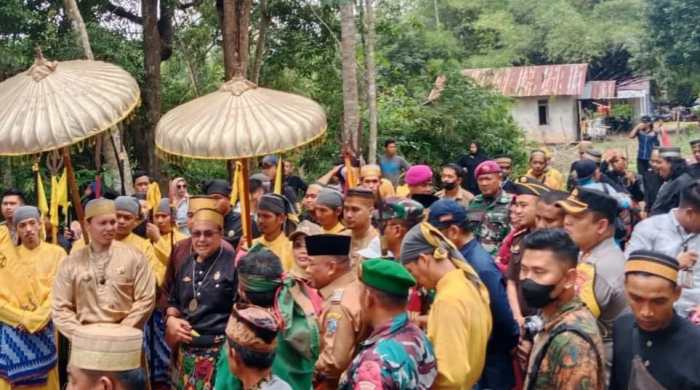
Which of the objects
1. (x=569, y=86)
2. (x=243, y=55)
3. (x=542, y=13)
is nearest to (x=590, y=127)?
(x=569, y=86)

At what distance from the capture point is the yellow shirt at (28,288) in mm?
6363

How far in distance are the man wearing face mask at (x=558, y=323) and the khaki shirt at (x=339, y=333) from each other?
2.76 ft

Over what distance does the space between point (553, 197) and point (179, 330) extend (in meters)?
2.59

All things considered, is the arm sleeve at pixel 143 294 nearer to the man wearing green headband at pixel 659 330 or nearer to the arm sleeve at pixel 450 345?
the arm sleeve at pixel 450 345

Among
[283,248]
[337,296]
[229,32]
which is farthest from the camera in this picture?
[229,32]

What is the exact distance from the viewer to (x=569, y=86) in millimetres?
32250

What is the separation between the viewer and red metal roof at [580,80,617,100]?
3350 centimetres

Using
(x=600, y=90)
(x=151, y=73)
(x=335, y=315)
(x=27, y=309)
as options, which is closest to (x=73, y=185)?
(x=27, y=309)

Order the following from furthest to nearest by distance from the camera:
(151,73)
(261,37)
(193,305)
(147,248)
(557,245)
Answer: (261,37) → (151,73) → (147,248) → (193,305) → (557,245)

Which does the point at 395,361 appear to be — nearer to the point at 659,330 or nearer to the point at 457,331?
the point at 457,331

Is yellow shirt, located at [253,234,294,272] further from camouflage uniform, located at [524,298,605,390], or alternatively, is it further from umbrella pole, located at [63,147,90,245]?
camouflage uniform, located at [524,298,605,390]

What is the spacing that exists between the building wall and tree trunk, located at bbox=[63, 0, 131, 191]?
21.0 meters

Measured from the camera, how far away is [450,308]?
385 cm

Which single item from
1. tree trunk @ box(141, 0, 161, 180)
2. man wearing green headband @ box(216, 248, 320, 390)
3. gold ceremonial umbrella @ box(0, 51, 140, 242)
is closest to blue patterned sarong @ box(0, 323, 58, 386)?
gold ceremonial umbrella @ box(0, 51, 140, 242)
